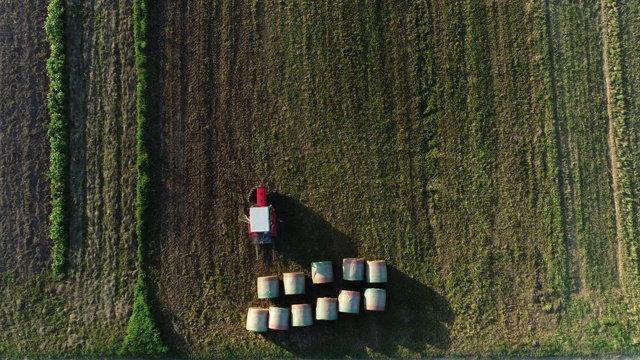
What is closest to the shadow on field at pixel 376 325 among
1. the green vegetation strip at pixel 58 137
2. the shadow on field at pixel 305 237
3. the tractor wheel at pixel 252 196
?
the shadow on field at pixel 305 237

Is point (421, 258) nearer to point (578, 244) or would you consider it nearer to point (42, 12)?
point (578, 244)

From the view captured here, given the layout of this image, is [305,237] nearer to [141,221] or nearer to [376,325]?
[376,325]

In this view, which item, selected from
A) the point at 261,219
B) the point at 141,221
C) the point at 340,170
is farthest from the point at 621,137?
the point at 141,221

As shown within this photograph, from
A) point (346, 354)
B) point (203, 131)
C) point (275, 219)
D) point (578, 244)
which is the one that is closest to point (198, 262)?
point (275, 219)

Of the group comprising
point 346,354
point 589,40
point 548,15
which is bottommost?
point 346,354

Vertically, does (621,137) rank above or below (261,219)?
above

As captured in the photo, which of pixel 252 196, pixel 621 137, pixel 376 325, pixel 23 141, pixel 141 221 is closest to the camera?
pixel 376 325

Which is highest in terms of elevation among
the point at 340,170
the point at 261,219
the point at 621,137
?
the point at 621,137
